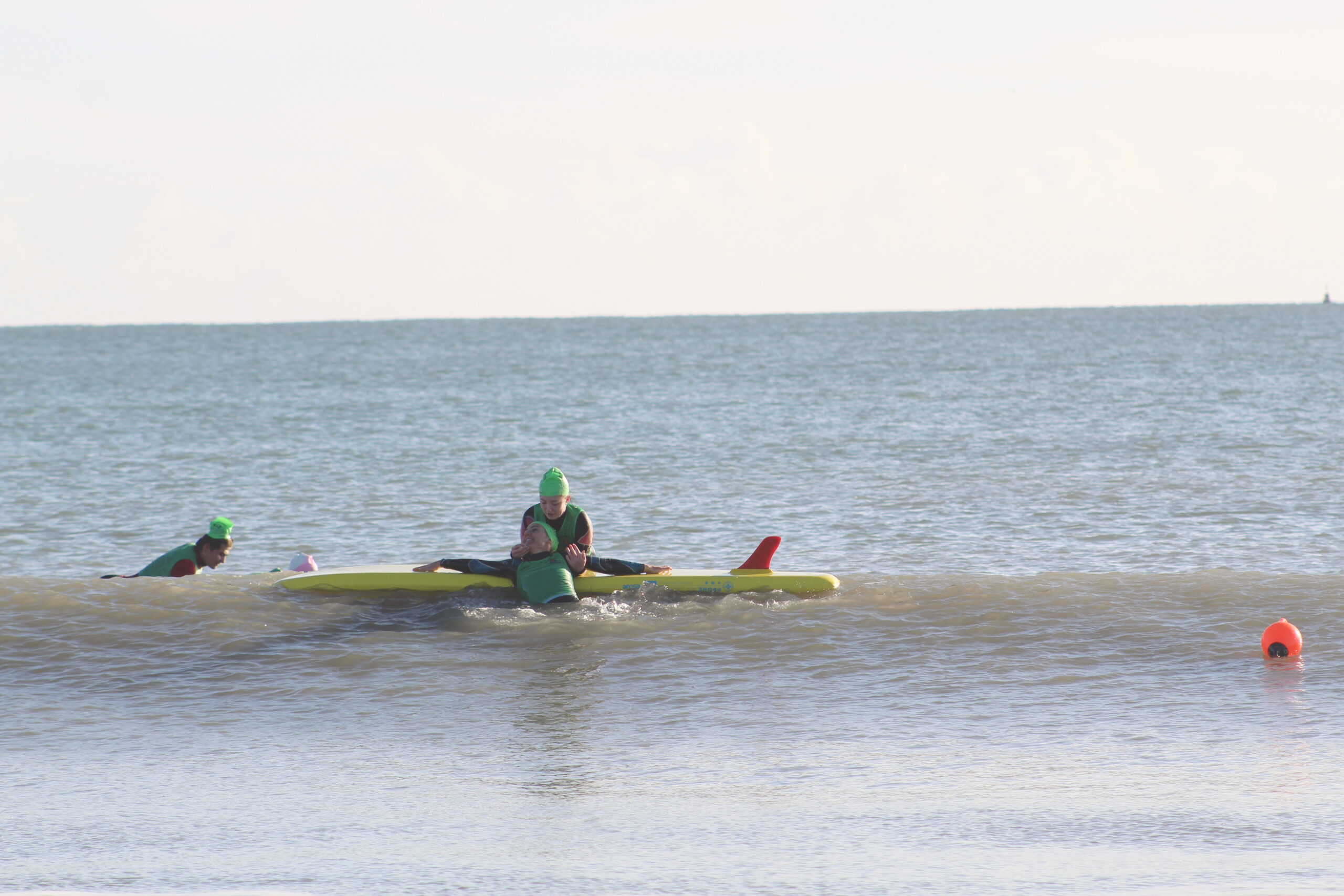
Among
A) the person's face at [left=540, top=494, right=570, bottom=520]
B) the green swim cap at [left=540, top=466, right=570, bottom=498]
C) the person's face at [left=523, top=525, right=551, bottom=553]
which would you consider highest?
the green swim cap at [left=540, top=466, right=570, bottom=498]

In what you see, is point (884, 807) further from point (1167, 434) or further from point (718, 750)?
point (1167, 434)

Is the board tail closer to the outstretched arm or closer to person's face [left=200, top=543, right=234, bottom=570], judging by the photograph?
the outstretched arm

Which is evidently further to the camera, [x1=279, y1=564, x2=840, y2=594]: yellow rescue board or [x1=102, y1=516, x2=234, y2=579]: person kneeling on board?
[x1=102, y1=516, x2=234, y2=579]: person kneeling on board

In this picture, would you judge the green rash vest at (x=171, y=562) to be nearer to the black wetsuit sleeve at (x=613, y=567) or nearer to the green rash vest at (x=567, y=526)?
the green rash vest at (x=567, y=526)

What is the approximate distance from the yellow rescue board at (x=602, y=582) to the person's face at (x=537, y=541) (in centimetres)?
49

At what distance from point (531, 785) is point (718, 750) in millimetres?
1335

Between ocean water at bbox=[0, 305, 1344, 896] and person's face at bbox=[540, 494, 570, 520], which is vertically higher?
person's face at bbox=[540, 494, 570, 520]

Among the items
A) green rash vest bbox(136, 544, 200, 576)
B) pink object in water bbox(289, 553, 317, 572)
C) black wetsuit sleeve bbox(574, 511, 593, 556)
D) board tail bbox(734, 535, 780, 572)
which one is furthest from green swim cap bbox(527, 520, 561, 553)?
green rash vest bbox(136, 544, 200, 576)

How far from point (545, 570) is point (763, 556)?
7.26ft

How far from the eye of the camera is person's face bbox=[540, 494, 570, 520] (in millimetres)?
12008

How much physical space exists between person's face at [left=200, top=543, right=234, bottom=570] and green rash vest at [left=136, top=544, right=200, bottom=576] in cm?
19

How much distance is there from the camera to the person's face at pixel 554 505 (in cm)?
1201

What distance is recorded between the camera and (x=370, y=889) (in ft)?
18.5

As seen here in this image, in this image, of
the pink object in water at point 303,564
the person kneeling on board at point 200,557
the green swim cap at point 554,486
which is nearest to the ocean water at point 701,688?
the person kneeling on board at point 200,557
